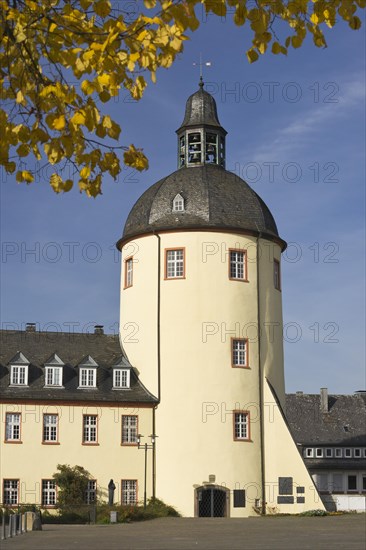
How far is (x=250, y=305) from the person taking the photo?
39.2 metres

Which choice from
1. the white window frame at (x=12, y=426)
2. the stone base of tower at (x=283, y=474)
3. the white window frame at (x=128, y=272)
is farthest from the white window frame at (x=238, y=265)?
the white window frame at (x=12, y=426)

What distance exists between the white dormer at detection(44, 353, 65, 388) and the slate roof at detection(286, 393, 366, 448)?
85.5 ft

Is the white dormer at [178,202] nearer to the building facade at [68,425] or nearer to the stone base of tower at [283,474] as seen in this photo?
the building facade at [68,425]

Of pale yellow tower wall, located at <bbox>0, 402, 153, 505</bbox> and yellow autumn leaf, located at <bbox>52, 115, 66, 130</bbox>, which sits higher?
yellow autumn leaf, located at <bbox>52, 115, 66, 130</bbox>

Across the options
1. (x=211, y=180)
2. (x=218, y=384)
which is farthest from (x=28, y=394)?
(x=211, y=180)

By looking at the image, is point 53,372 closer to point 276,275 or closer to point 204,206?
point 204,206

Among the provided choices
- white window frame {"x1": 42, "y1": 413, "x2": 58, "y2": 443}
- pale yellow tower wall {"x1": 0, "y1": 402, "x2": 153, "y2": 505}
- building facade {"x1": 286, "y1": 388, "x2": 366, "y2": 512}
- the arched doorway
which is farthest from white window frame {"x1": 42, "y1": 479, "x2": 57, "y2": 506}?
building facade {"x1": 286, "y1": 388, "x2": 366, "y2": 512}

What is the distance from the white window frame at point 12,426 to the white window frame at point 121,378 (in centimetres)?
441

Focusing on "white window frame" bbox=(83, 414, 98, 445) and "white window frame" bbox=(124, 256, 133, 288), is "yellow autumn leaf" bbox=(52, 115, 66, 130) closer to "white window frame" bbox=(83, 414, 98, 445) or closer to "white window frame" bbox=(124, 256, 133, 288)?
"white window frame" bbox=(83, 414, 98, 445)

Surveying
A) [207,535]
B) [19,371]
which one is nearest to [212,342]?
[19,371]

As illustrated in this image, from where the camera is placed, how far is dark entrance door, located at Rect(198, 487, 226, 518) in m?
36.9

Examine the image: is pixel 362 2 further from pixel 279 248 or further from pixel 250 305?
pixel 279 248

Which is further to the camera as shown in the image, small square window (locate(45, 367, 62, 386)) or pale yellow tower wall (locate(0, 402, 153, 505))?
small square window (locate(45, 367, 62, 386))

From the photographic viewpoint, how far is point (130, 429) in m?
38.1
